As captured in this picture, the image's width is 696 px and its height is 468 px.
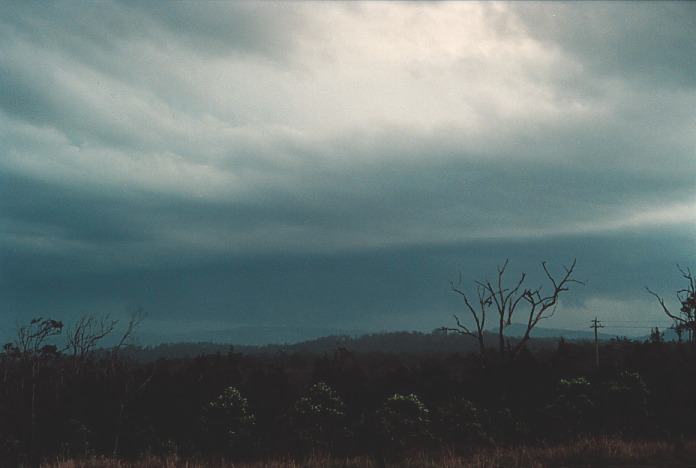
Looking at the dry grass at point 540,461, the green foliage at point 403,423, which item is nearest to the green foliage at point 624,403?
the green foliage at point 403,423

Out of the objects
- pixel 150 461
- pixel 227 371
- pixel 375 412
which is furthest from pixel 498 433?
pixel 227 371

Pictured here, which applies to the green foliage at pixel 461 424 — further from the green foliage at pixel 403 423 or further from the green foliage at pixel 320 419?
the green foliage at pixel 320 419

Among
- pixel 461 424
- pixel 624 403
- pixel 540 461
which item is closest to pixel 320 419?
pixel 461 424

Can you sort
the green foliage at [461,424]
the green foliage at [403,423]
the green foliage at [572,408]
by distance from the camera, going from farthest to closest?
the green foliage at [572,408]
the green foliage at [461,424]
the green foliage at [403,423]

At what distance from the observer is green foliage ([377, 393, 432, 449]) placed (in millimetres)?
28438

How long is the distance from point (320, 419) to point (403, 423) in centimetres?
419

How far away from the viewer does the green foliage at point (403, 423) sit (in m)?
28.4

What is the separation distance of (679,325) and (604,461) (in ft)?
120

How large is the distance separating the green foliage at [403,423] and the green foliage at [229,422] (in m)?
6.36

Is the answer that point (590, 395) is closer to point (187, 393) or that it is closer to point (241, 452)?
point (241, 452)

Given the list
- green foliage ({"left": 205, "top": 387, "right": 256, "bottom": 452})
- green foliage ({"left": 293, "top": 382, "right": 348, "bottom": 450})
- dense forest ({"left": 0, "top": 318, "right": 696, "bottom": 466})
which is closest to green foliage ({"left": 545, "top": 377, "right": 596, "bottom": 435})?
dense forest ({"left": 0, "top": 318, "right": 696, "bottom": 466})

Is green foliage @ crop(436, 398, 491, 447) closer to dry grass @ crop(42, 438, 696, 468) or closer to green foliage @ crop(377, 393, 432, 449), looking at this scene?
green foliage @ crop(377, 393, 432, 449)

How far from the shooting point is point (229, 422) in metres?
29.7

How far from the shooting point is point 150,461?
68.2ft
